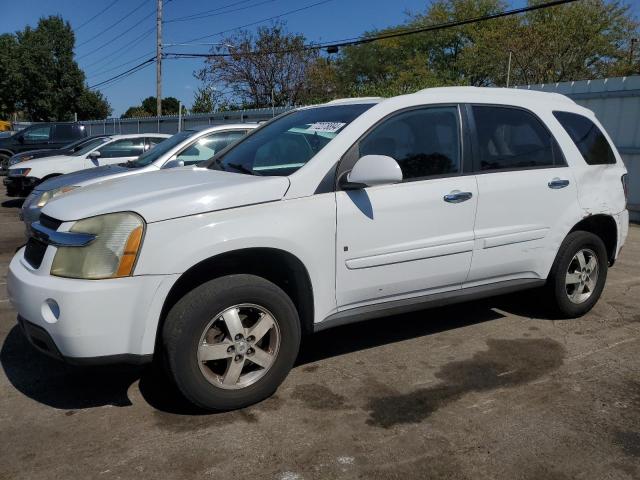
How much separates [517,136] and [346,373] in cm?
217

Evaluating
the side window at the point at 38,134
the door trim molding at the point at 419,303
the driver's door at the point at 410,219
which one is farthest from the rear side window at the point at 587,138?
the side window at the point at 38,134

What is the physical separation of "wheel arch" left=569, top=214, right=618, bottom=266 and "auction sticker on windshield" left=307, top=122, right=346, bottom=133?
2299mm

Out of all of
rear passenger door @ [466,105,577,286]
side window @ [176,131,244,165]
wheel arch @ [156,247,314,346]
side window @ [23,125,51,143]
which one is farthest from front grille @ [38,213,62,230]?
side window @ [23,125,51,143]

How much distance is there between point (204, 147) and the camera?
7.91 metres

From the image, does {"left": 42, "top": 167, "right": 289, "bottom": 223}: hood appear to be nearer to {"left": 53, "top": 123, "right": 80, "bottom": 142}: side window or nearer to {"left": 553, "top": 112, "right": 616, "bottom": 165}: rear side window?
{"left": 553, "top": 112, "right": 616, "bottom": 165}: rear side window

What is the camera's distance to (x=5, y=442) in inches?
117

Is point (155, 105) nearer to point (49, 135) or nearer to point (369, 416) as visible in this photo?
point (49, 135)

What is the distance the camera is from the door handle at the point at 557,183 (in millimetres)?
4454

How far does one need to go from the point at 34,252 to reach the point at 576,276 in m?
4.05

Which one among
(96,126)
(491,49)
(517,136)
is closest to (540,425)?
(517,136)

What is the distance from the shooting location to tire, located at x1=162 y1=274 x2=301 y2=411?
3.04 m

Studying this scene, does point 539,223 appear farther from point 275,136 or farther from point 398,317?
point 275,136

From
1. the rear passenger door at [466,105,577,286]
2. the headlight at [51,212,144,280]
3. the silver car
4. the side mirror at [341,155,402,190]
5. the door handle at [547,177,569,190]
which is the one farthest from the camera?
the silver car

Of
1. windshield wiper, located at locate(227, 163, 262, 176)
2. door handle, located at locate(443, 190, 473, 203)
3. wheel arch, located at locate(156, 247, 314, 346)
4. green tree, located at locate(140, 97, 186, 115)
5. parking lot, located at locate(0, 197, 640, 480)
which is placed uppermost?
green tree, located at locate(140, 97, 186, 115)
